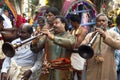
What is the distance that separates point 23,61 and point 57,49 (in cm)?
72

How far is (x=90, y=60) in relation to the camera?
7.31m

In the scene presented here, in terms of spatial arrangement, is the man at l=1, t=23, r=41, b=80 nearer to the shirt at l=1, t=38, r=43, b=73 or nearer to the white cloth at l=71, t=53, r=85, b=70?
the shirt at l=1, t=38, r=43, b=73

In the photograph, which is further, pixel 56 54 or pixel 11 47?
pixel 56 54

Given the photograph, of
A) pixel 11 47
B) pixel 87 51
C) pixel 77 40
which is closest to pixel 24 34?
pixel 11 47

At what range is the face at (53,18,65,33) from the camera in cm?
704

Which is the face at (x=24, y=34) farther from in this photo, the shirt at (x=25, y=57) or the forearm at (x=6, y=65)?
the forearm at (x=6, y=65)

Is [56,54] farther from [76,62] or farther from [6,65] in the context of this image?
[76,62]

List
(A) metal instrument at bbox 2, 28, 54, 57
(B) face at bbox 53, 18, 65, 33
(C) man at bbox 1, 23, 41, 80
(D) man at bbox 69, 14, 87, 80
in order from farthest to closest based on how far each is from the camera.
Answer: (D) man at bbox 69, 14, 87, 80 → (C) man at bbox 1, 23, 41, 80 → (B) face at bbox 53, 18, 65, 33 → (A) metal instrument at bbox 2, 28, 54, 57

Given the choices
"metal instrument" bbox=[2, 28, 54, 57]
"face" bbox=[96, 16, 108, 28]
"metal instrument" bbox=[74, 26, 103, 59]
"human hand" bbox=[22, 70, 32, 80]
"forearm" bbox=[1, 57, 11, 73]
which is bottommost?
"human hand" bbox=[22, 70, 32, 80]

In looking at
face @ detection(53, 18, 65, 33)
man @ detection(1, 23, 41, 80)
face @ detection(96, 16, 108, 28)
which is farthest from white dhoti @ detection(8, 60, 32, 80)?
face @ detection(96, 16, 108, 28)

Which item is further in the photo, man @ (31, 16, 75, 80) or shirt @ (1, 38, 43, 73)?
shirt @ (1, 38, 43, 73)

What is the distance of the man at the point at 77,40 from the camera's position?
316 inches

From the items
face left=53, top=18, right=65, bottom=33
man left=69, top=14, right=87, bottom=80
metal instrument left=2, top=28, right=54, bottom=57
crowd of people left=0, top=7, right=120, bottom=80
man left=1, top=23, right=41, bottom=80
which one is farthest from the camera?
man left=69, top=14, right=87, bottom=80

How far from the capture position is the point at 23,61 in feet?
24.2
